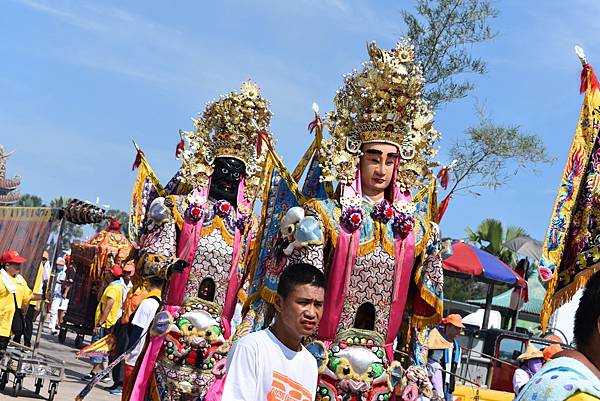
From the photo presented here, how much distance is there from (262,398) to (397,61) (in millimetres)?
2978

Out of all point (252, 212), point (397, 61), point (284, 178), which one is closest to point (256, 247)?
point (284, 178)

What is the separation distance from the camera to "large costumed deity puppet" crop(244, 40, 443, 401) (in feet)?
18.5

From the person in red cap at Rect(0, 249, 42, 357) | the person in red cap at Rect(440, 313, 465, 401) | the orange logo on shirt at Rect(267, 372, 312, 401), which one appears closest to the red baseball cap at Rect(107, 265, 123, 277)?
the person in red cap at Rect(0, 249, 42, 357)

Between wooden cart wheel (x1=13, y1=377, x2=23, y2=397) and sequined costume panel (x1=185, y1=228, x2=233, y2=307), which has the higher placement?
sequined costume panel (x1=185, y1=228, x2=233, y2=307)

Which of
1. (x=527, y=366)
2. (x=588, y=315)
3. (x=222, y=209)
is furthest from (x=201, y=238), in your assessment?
(x=588, y=315)

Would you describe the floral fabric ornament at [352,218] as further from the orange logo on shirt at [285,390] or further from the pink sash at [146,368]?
the pink sash at [146,368]

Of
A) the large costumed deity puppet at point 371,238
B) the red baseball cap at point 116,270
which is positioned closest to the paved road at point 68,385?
the red baseball cap at point 116,270

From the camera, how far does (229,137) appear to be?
7840 millimetres

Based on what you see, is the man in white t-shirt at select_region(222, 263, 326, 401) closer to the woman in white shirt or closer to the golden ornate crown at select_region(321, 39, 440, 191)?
the golden ornate crown at select_region(321, 39, 440, 191)

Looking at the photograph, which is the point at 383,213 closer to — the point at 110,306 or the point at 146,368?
the point at 146,368

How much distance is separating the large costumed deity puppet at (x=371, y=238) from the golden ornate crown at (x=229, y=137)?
135 centimetres

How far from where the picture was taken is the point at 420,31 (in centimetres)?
1608

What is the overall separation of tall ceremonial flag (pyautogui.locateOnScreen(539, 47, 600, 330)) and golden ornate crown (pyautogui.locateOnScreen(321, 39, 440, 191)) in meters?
0.96

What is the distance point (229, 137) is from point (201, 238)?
911mm
